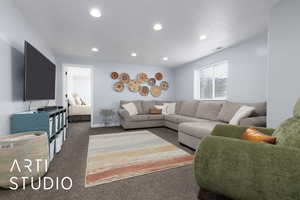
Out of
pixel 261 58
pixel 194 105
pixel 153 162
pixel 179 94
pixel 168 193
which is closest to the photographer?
pixel 168 193

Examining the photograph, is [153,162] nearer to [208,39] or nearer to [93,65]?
[208,39]

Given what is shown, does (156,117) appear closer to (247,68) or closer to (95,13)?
(247,68)

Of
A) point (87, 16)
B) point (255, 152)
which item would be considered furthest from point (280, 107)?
point (87, 16)

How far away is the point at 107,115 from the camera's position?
14.4 ft

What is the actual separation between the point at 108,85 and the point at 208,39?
3.44 meters

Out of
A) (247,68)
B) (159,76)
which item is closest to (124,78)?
(159,76)

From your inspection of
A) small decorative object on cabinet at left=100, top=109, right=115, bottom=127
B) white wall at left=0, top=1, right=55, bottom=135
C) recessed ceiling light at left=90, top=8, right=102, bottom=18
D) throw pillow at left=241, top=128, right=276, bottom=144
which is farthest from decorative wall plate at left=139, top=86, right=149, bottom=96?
throw pillow at left=241, top=128, right=276, bottom=144

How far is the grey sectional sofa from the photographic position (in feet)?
7.25

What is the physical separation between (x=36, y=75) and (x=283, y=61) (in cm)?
357

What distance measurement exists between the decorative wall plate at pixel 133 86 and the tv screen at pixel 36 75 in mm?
2651

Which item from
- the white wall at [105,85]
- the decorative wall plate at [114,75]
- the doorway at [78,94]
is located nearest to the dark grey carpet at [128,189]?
the white wall at [105,85]

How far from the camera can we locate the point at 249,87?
2881 mm

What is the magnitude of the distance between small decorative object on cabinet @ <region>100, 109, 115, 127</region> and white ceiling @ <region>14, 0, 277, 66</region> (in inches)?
80.5

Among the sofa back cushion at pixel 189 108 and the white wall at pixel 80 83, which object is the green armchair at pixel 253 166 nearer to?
the sofa back cushion at pixel 189 108
